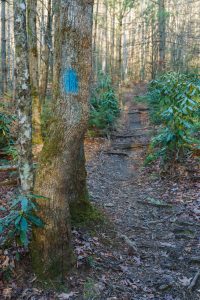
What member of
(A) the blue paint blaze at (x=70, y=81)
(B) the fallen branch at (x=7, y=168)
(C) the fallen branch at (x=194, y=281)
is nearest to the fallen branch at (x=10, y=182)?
(B) the fallen branch at (x=7, y=168)

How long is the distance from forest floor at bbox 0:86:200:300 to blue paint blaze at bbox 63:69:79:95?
2.19 meters

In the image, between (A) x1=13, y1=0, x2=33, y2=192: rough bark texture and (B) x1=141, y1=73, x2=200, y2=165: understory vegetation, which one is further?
(B) x1=141, y1=73, x2=200, y2=165: understory vegetation

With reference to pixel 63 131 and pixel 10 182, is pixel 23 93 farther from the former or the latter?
pixel 10 182

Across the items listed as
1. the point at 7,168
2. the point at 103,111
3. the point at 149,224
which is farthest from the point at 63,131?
the point at 103,111

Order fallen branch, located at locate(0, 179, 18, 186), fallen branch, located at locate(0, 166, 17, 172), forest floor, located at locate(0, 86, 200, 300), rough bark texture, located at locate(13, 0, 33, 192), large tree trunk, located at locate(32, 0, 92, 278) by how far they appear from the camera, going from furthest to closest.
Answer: fallen branch, located at locate(0, 166, 17, 172), fallen branch, located at locate(0, 179, 18, 186), rough bark texture, located at locate(13, 0, 33, 192), forest floor, located at locate(0, 86, 200, 300), large tree trunk, located at locate(32, 0, 92, 278)

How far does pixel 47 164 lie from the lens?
3488 millimetres

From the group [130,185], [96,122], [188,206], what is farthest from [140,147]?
[188,206]

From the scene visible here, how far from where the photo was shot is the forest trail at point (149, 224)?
394 cm

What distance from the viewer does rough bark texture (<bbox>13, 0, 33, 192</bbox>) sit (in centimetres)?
419

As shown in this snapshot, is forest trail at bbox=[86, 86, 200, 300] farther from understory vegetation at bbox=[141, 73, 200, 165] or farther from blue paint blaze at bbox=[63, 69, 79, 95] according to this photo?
blue paint blaze at bbox=[63, 69, 79, 95]

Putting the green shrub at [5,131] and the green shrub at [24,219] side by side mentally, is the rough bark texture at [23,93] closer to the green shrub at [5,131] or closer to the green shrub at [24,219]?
the green shrub at [24,219]

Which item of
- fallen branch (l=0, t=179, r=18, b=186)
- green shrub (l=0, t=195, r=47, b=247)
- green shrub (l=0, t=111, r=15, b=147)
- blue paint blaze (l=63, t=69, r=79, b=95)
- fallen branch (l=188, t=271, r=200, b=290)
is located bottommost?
fallen branch (l=188, t=271, r=200, b=290)

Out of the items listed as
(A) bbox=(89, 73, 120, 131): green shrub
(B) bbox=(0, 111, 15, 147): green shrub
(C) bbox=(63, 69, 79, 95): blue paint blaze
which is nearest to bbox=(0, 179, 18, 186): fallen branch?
(B) bbox=(0, 111, 15, 147): green shrub

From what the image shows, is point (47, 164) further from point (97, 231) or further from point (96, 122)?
point (96, 122)
